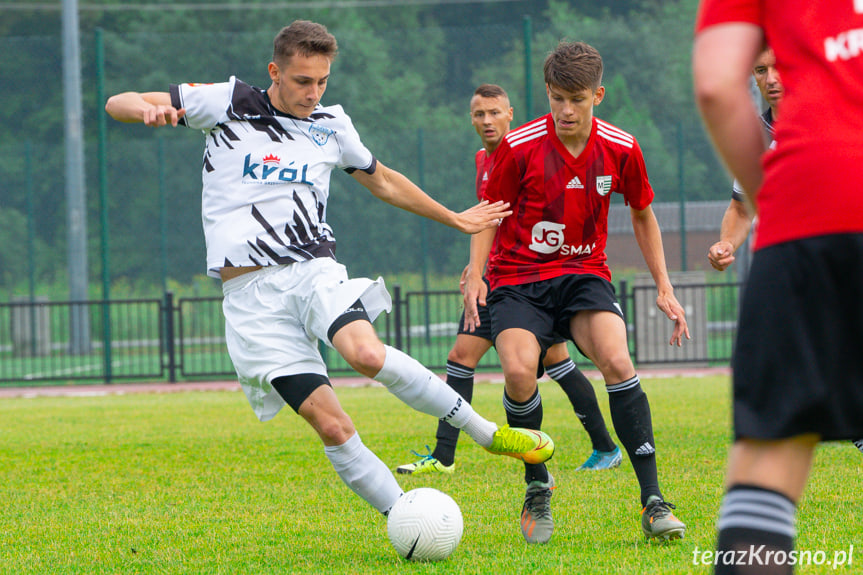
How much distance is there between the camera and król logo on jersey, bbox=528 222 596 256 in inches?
192

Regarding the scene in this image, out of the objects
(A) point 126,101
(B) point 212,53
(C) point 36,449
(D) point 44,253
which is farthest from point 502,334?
(B) point 212,53

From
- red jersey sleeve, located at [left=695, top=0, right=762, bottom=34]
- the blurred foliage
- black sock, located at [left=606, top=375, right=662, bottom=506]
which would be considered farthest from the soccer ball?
the blurred foliage

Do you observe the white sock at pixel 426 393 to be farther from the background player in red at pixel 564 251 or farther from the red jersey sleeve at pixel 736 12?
the red jersey sleeve at pixel 736 12

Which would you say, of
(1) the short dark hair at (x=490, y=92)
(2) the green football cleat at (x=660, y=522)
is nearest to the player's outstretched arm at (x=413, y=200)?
(2) the green football cleat at (x=660, y=522)

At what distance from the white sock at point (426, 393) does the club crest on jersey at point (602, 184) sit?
1.34 meters

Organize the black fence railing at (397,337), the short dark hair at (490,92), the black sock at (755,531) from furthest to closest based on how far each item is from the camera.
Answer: the black fence railing at (397,337)
the short dark hair at (490,92)
the black sock at (755,531)

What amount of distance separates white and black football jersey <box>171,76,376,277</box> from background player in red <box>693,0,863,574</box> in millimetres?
2579

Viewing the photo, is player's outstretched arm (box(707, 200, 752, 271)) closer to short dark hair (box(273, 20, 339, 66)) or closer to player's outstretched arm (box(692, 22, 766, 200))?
short dark hair (box(273, 20, 339, 66))

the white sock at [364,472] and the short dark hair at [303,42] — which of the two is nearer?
the white sock at [364,472]

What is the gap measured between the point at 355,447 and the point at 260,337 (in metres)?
0.58

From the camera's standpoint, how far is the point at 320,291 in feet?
13.8

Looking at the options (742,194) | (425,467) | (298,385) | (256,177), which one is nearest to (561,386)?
(425,467)

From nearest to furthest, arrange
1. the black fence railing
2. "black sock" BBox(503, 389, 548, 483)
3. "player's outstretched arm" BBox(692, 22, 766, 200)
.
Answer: "player's outstretched arm" BBox(692, 22, 766, 200), "black sock" BBox(503, 389, 548, 483), the black fence railing

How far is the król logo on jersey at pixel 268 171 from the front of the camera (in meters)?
4.39
